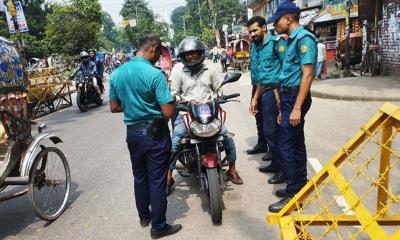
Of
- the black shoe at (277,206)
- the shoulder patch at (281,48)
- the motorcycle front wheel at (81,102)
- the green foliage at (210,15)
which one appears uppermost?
the green foliage at (210,15)

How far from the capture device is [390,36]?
1269 cm

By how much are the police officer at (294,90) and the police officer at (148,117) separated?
114 centimetres

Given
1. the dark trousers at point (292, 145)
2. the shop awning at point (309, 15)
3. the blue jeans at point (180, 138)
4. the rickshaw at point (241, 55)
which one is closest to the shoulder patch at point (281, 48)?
the dark trousers at point (292, 145)

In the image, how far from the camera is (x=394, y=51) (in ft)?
40.5

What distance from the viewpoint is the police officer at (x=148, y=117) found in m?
3.42

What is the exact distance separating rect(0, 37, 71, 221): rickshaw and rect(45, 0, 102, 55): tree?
23.7 m

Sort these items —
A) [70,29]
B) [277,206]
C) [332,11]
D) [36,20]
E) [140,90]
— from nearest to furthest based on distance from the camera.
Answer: [140,90], [277,206], [332,11], [70,29], [36,20]

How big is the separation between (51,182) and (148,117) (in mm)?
1665

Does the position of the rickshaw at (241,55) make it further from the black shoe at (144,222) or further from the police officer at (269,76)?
the black shoe at (144,222)

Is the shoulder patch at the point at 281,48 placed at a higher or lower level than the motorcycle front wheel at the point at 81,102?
higher

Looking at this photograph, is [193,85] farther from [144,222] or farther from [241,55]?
[241,55]

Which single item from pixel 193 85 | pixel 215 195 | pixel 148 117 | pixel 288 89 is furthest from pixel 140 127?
pixel 288 89

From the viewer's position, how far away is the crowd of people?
3.48m

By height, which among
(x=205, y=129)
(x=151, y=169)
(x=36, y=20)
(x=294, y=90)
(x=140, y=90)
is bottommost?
(x=151, y=169)
